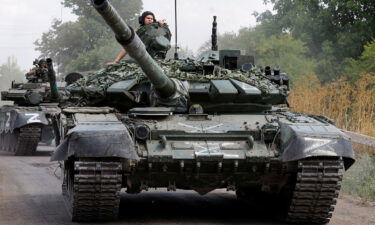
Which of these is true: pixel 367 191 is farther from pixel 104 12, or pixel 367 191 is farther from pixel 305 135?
pixel 104 12

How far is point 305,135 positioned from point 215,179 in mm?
1385

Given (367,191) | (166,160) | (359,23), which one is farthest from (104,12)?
(359,23)

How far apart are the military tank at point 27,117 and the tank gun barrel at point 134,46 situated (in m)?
10.9

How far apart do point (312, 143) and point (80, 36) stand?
162 ft

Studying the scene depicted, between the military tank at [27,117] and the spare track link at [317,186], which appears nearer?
the spare track link at [317,186]

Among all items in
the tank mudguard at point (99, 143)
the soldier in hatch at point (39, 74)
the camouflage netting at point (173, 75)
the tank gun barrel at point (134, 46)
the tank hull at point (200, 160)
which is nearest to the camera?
the tank gun barrel at point (134, 46)

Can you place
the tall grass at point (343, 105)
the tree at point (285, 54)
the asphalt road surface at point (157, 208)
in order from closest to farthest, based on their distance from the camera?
the asphalt road surface at point (157, 208), the tall grass at point (343, 105), the tree at point (285, 54)

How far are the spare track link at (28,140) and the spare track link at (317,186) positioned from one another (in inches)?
560

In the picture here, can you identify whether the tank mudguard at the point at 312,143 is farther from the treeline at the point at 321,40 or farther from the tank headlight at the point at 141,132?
the treeline at the point at 321,40

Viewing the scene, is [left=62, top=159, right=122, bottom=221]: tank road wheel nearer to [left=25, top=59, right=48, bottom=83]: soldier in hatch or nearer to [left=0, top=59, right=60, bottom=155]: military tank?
[left=0, top=59, right=60, bottom=155]: military tank

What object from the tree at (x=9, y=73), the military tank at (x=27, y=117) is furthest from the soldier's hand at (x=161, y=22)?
the tree at (x=9, y=73)

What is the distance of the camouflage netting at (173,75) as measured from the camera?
12602mm

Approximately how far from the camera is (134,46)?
10242 mm

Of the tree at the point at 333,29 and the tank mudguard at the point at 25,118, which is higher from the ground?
the tree at the point at 333,29
